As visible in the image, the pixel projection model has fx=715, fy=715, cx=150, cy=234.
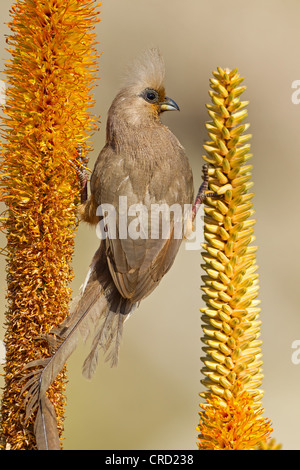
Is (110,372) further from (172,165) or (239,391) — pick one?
(239,391)

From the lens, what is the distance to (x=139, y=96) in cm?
473

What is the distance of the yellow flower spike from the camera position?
189 cm

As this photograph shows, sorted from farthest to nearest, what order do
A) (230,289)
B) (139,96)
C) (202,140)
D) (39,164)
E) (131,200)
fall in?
(202,140), (139,96), (131,200), (39,164), (230,289)

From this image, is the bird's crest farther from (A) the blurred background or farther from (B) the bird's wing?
(A) the blurred background

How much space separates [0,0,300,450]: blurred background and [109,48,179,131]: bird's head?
6.38ft

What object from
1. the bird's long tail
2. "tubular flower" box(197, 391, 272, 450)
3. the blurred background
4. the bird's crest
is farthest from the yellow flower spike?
the blurred background

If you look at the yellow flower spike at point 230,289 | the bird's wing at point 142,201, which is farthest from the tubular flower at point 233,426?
the bird's wing at point 142,201

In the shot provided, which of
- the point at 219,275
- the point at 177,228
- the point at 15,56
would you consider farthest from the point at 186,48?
the point at 219,275

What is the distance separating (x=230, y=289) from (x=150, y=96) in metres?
→ 3.05

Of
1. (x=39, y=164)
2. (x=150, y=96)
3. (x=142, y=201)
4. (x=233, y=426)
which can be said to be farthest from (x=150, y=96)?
(x=233, y=426)

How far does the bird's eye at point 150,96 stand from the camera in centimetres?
475

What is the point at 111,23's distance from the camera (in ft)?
24.1

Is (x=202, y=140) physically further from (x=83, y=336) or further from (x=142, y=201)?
(x=83, y=336)
